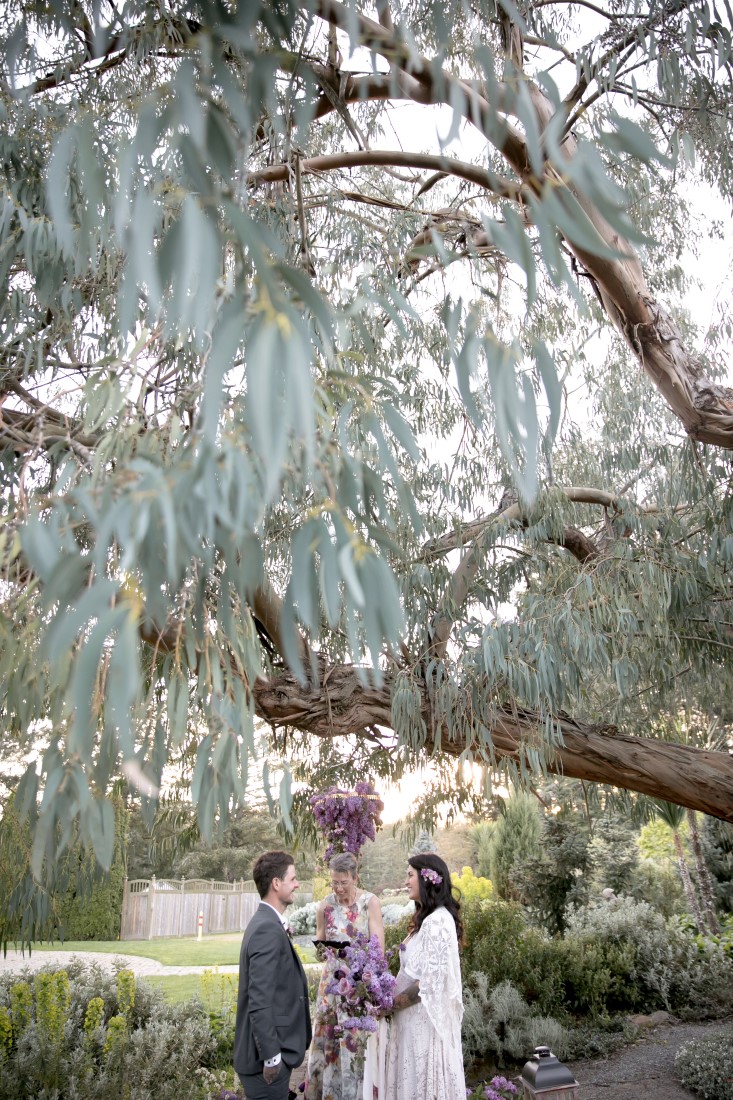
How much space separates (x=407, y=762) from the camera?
14.7ft

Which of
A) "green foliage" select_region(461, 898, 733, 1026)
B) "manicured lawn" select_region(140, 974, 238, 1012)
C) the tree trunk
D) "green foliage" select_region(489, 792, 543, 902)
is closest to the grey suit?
the tree trunk

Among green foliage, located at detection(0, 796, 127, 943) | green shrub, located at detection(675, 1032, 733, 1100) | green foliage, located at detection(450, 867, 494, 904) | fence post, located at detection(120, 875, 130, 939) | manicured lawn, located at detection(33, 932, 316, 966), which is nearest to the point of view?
green foliage, located at detection(0, 796, 127, 943)

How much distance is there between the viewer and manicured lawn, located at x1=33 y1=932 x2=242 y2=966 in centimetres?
1020

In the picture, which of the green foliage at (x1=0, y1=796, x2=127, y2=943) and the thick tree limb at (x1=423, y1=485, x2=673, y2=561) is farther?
the thick tree limb at (x1=423, y1=485, x2=673, y2=561)

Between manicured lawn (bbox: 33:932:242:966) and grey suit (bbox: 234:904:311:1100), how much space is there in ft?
23.6

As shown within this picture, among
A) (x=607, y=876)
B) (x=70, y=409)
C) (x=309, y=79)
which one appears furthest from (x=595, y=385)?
(x=607, y=876)

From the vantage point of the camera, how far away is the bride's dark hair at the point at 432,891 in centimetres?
344

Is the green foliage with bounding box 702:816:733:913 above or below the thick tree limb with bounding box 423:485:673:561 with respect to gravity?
below

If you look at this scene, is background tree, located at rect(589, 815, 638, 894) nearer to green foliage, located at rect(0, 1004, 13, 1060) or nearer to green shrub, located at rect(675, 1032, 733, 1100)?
green shrub, located at rect(675, 1032, 733, 1100)

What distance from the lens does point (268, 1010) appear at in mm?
2916

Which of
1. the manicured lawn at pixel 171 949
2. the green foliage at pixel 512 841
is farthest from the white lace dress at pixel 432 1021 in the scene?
the manicured lawn at pixel 171 949

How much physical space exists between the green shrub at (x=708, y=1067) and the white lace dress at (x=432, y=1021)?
2.36 m

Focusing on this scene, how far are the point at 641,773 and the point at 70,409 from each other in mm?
3369

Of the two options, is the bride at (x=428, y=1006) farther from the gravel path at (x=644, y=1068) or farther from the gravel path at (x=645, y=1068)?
the gravel path at (x=644, y=1068)
